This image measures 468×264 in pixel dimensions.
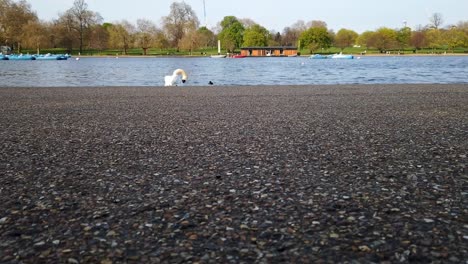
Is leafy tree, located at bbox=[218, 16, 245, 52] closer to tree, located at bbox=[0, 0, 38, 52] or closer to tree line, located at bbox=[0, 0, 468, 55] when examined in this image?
tree line, located at bbox=[0, 0, 468, 55]

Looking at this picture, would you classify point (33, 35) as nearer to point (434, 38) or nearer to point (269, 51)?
point (269, 51)

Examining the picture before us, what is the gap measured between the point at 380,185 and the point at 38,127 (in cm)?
707

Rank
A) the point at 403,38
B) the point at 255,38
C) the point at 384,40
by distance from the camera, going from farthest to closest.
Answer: the point at 255,38 → the point at 403,38 → the point at 384,40

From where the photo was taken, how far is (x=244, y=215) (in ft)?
9.85

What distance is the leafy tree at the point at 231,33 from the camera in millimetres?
149750

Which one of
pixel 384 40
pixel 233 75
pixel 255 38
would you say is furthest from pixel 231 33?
pixel 233 75

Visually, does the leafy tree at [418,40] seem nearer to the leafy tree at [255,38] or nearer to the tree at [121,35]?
the leafy tree at [255,38]

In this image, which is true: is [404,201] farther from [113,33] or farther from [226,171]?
[113,33]

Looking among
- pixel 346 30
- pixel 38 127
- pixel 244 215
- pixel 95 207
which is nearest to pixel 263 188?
pixel 244 215

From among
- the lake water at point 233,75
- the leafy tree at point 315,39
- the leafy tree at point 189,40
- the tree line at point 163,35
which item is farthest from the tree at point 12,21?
the leafy tree at point 315,39

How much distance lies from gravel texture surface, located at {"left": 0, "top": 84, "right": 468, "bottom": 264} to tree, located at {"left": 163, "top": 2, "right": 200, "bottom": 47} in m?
127

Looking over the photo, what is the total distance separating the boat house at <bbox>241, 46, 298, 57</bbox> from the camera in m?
146

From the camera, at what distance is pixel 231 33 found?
6324 inches

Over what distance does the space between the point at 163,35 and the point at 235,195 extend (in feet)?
426
